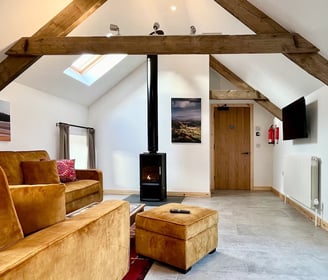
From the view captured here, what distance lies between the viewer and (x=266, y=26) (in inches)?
138

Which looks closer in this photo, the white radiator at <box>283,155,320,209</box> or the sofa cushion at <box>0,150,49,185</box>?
the sofa cushion at <box>0,150,49,185</box>

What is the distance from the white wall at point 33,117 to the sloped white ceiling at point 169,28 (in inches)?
6.6

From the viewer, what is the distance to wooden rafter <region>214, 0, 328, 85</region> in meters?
3.29

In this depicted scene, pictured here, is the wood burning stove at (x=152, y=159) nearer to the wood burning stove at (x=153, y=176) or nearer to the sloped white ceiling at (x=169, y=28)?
the wood burning stove at (x=153, y=176)

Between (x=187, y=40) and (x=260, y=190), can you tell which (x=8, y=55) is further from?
(x=260, y=190)

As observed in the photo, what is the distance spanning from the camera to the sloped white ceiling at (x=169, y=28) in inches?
123

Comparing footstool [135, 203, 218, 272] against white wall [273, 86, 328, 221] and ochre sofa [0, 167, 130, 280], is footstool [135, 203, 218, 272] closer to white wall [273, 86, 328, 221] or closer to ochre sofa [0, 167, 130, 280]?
ochre sofa [0, 167, 130, 280]

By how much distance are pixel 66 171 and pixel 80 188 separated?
573 mm

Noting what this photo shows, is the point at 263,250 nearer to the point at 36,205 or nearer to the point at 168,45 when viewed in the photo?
the point at 36,205

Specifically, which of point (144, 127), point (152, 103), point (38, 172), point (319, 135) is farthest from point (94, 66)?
point (319, 135)

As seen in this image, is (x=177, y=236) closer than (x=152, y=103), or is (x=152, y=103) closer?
(x=177, y=236)

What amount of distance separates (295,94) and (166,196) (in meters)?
3.11

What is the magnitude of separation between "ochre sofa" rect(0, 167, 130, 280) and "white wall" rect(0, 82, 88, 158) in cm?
298

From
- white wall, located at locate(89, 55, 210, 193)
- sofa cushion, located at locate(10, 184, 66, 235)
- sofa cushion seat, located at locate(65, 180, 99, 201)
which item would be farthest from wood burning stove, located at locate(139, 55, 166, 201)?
sofa cushion, located at locate(10, 184, 66, 235)
